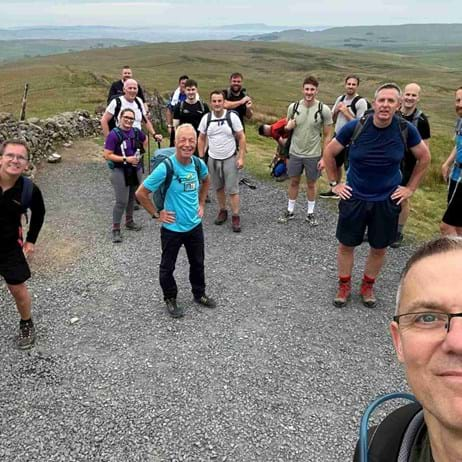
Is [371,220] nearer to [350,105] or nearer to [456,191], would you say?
[456,191]

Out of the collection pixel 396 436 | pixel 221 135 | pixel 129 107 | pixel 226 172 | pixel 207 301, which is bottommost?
pixel 207 301

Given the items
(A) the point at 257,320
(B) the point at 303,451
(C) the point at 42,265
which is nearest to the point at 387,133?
(A) the point at 257,320

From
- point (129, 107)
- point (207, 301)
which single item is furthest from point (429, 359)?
point (129, 107)

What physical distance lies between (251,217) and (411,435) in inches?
320

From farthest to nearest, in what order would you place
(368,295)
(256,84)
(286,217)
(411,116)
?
(256,84) < (286,217) < (411,116) < (368,295)

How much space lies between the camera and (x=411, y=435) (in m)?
1.61

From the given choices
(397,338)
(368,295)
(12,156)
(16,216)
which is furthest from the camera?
(368,295)

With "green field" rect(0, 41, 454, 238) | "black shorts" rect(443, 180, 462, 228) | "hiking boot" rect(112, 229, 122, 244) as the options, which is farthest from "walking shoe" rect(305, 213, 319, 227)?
"hiking boot" rect(112, 229, 122, 244)

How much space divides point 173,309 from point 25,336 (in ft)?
6.15

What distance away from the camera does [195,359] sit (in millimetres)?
5301

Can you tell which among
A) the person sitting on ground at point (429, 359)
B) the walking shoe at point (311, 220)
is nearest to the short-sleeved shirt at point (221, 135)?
the walking shoe at point (311, 220)

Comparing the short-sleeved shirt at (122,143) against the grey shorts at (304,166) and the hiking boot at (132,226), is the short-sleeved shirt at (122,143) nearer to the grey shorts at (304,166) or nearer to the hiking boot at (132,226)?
the hiking boot at (132,226)

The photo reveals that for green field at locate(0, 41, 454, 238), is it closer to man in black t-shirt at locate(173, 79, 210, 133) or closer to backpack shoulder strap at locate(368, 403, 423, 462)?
Result: man in black t-shirt at locate(173, 79, 210, 133)

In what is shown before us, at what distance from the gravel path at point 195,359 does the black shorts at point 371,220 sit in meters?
1.13
